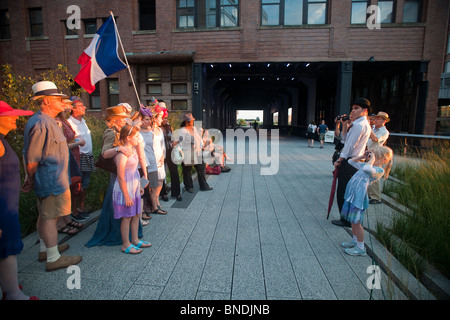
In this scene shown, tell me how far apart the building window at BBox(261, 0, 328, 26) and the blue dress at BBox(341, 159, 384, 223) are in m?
15.9

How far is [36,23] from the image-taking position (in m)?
17.8

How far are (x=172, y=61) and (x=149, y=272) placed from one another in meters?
16.0

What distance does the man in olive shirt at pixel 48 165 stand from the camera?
2639mm

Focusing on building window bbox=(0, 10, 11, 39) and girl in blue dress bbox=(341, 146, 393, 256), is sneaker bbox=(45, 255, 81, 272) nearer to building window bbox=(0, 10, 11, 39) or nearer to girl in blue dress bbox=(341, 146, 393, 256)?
girl in blue dress bbox=(341, 146, 393, 256)

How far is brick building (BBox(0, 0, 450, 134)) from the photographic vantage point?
50.1 ft

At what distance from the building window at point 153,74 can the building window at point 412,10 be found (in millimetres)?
16147

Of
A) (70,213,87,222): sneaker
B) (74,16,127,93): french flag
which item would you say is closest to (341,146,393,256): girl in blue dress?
(70,213,87,222): sneaker

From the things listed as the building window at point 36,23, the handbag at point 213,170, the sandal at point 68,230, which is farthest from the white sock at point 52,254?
the building window at point 36,23

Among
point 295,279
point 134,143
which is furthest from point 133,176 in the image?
point 295,279

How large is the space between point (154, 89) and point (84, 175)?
14607 mm

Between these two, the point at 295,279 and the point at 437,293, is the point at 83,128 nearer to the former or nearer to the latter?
the point at 295,279

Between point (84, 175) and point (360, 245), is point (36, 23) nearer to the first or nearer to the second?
point (84, 175)

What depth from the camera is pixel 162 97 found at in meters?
17.6

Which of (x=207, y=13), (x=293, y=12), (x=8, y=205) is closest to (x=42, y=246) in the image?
(x=8, y=205)
